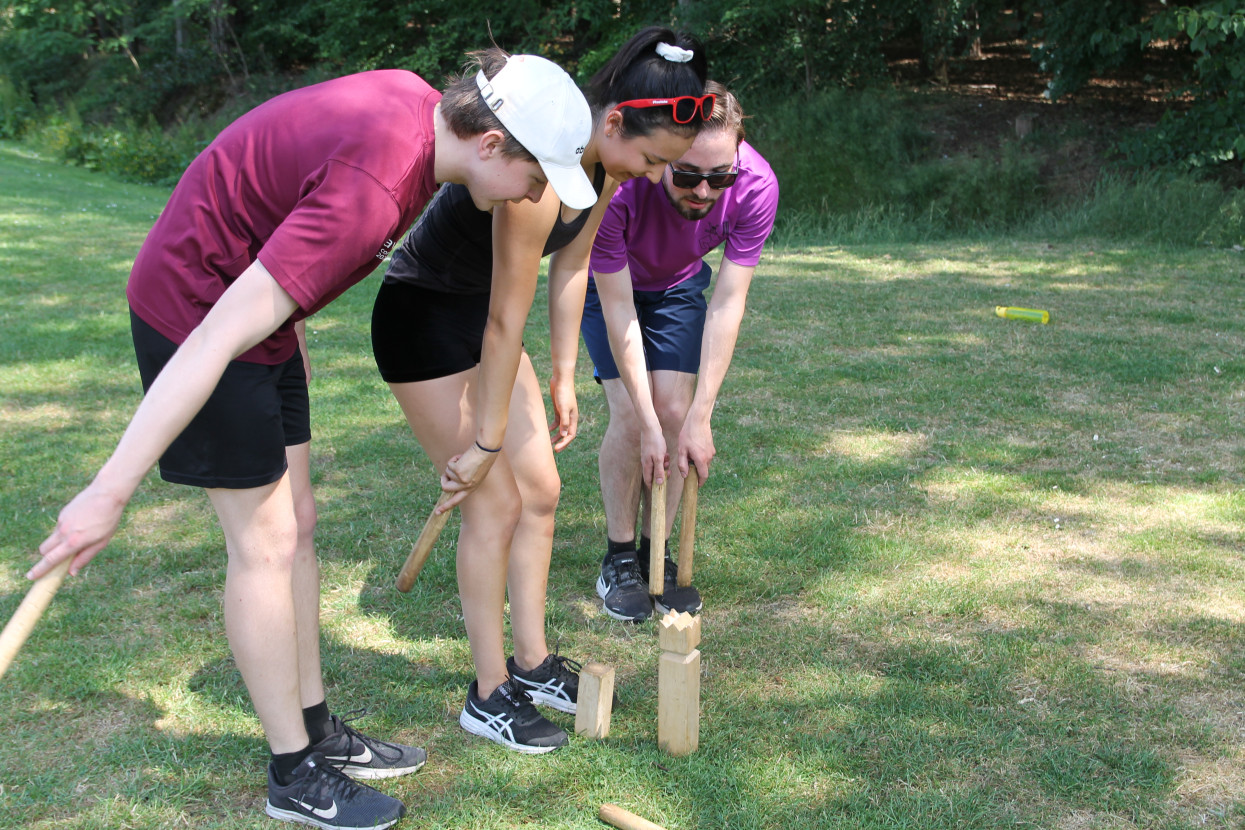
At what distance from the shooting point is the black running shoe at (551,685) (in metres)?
2.78

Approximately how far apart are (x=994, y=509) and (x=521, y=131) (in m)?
2.89

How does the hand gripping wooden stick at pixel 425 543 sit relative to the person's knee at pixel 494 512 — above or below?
below

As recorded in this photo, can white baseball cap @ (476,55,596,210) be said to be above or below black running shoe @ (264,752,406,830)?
above

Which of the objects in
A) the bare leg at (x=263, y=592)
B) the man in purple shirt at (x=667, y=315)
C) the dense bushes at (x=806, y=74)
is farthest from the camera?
the dense bushes at (x=806, y=74)

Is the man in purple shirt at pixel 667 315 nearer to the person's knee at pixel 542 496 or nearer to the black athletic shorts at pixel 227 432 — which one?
the person's knee at pixel 542 496

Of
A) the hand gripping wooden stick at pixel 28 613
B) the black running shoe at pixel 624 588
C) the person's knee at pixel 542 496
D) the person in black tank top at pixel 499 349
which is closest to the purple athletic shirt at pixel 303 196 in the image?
the person in black tank top at pixel 499 349

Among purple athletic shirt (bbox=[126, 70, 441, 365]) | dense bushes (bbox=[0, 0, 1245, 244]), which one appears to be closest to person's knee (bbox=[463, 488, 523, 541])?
purple athletic shirt (bbox=[126, 70, 441, 365])

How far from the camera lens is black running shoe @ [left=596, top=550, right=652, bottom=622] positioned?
332 cm

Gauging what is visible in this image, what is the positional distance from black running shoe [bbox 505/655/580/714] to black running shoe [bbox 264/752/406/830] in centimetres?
56

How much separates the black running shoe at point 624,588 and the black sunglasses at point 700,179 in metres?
1.27

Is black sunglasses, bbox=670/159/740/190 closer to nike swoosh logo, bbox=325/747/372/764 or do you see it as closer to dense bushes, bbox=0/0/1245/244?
nike swoosh logo, bbox=325/747/372/764

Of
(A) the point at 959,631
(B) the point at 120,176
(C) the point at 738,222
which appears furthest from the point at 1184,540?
(B) the point at 120,176

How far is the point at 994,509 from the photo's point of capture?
409cm

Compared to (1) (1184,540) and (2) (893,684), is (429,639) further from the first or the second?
(1) (1184,540)
